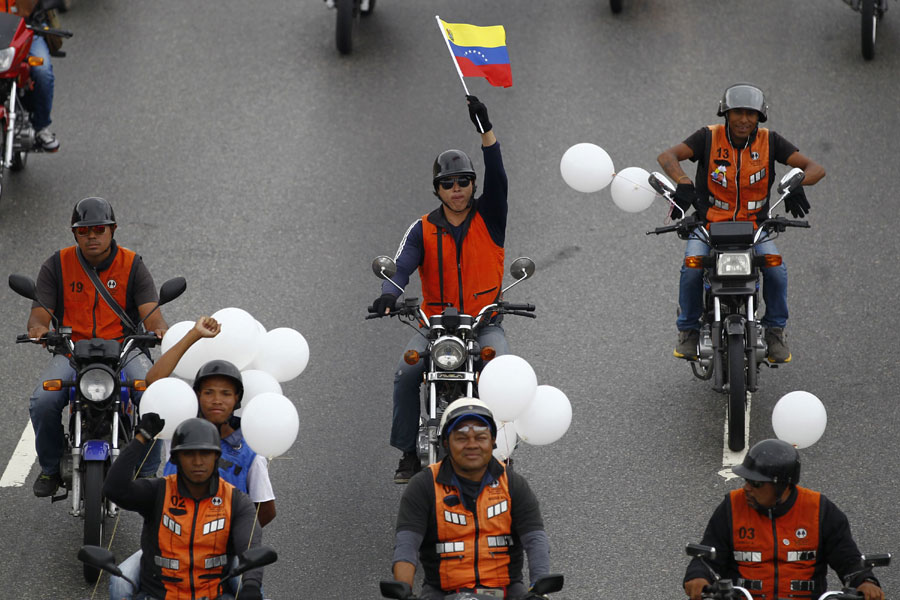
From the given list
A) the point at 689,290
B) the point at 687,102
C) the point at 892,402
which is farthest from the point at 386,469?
the point at 687,102

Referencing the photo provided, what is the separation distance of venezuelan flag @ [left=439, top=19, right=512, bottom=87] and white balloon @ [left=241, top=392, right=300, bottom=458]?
308 cm

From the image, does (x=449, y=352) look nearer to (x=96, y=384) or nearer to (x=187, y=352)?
(x=187, y=352)

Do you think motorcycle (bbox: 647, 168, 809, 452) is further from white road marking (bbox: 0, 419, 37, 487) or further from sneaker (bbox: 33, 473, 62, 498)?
white road marking (bbox: 0, 419, 37, 487)

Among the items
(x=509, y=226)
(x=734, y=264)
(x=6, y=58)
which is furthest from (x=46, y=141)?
(x=734, y=264)

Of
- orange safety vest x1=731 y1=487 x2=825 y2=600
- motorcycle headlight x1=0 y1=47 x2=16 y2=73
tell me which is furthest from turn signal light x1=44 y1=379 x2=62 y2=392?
motorcycle headlight x1=0 y1=47 x2=16 y2=73

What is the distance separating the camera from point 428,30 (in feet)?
58.0

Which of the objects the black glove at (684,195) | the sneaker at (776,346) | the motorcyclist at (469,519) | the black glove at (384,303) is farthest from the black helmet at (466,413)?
the sneaker at (776,346)

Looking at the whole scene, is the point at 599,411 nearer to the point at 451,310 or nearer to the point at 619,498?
the point at 619,498

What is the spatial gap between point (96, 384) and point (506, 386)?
2.54 metres

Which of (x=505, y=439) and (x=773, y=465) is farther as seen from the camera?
(x=505, y=439)

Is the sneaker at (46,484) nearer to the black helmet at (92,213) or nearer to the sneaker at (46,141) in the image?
the black helmet at (92,213)

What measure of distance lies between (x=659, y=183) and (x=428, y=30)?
7.22 m

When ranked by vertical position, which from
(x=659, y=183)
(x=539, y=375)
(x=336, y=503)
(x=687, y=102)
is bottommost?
(x=336, y=503)

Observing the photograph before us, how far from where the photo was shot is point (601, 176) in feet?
36.5
